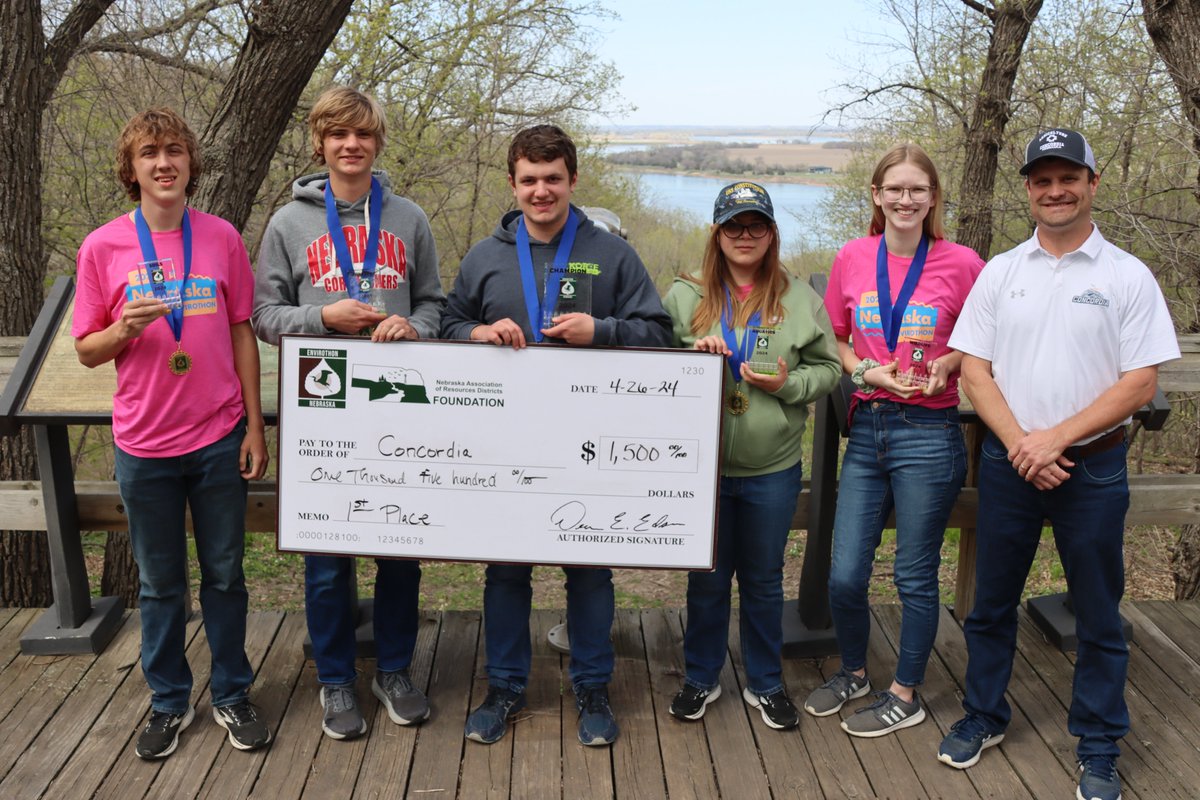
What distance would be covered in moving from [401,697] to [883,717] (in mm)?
1746

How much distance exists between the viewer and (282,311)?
343 centimetres

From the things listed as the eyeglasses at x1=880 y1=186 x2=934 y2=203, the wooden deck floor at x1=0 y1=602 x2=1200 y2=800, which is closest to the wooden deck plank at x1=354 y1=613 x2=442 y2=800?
the wooden deck floor at x1=0 y1=602 x2=1200 y2=800

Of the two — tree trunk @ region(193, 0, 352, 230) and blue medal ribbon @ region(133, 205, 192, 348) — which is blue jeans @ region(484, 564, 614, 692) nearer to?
blue medal ribbon @ region(133, 205, 192, 348)

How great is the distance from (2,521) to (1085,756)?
14.2 feet

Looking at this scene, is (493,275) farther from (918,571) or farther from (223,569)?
(918,571)

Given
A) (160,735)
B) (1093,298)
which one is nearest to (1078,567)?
(1093,298)

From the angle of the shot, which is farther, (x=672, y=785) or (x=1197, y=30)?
(x=1197, y=30)

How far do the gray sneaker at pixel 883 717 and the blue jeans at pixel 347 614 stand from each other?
5.36ft

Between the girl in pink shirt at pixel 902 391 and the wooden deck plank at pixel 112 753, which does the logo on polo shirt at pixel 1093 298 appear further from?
the wooden deck plank at pixel 112 753

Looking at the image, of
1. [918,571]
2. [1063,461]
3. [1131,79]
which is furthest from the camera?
[1131,79]

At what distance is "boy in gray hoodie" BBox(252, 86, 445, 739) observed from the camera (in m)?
3.35

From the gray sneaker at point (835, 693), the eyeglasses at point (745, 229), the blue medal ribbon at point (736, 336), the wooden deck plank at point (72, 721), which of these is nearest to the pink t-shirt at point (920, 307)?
the eyeglasses at point (745, 229)

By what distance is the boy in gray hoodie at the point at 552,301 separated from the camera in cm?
335

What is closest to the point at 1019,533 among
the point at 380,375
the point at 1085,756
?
the point at 1085,756
